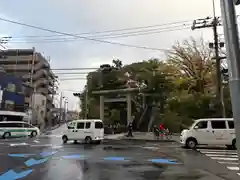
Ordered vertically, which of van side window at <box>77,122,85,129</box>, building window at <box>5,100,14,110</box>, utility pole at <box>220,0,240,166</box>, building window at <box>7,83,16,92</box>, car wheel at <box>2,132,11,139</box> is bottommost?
car wheel at <box>2,132,11,139</box>

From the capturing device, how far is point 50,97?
3221 inches

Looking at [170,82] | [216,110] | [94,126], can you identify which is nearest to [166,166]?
[94,126]

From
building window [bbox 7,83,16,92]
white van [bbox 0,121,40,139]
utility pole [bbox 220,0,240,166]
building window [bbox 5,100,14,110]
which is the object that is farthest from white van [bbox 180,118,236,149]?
building window [bbox 7,83,16,92]

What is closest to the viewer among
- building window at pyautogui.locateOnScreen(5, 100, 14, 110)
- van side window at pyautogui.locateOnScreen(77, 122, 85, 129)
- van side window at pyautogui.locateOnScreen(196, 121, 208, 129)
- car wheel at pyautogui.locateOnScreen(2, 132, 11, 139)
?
van side window at pyautogui.locateOnScreen(196, 121, 208, 129)

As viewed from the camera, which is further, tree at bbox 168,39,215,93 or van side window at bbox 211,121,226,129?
tree at bbox 168,39,215,93

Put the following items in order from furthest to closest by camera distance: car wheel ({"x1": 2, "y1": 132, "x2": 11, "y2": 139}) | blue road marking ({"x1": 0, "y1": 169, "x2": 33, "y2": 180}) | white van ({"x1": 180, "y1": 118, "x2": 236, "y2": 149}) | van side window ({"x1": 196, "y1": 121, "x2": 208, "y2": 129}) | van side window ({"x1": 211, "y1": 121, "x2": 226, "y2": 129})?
car wheel ({"x1": 2, "y1": 132, "x2": 11, "y2": 139}), van side window ({"x1": 196, "y1": 121, "x2": 208, "y2": 129}), van side window ({"x1": 211, "y1": 121, "x2": 226, "y2": 129}), white van ({"x1": 180, "y1": 118, "x2": 236, "y2": 149}), blue road marking ({"x1": 0, "y1": 169, "x2": 33, "y2": 180})

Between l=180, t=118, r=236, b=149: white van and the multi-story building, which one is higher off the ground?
the multi-story building

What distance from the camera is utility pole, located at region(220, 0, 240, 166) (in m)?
3.67

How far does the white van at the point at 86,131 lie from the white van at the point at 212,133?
7401 millimetres

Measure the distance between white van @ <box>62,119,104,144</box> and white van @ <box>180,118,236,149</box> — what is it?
7401mm

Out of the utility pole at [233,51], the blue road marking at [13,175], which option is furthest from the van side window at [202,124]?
the utility pole at [233,51]

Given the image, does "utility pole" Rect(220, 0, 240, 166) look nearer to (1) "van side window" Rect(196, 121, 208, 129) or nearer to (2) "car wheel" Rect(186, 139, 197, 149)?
(1) "van side window" Rect(196, 121, 208, 129)

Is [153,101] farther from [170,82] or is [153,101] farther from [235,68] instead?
[235,68]

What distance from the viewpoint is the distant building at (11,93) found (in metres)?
47.1
